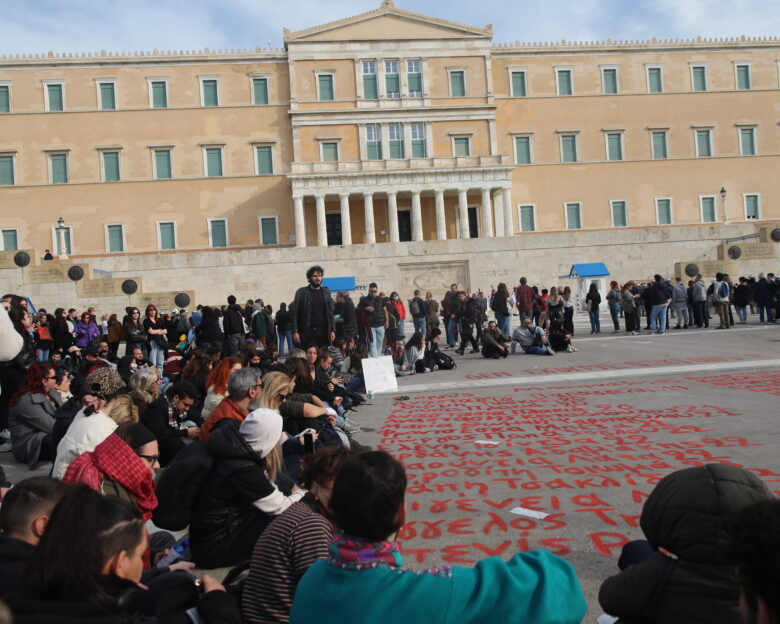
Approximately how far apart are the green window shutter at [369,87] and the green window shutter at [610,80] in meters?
15.1

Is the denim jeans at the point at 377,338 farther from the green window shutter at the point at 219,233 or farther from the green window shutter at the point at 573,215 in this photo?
the green window shutter at the point at 573,215

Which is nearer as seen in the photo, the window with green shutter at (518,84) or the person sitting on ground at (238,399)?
the person sitting on ground at (238,399)

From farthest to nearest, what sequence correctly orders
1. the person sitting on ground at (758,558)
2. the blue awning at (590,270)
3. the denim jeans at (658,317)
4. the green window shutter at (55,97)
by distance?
the green window shutter at (55,97) → the blue awning at (590,270) → the denim jeans at (658,317) → the person sitting on ground at (758,558)

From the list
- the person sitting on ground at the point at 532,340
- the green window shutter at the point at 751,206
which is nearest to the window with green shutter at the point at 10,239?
the person sitting on ground at the point at 532,340

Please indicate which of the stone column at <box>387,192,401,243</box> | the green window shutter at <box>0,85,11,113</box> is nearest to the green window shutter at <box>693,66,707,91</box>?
the stone column at <box>387,192,401,243</box>

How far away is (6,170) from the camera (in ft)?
129

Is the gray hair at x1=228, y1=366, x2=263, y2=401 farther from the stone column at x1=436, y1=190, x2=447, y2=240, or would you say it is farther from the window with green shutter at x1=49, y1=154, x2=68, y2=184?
the window with green shutter at x1=49, y1=154, x2=68, y2=184

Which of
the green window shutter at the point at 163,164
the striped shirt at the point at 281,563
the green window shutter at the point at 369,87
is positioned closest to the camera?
the striped shirt at the point at 281,563

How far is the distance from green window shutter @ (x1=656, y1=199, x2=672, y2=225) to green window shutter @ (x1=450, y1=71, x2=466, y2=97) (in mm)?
14821

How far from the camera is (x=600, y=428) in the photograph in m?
6.95

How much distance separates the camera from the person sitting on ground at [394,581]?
1.77 m

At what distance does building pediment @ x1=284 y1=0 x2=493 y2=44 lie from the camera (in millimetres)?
40438

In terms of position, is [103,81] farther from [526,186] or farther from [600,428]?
[600,428]

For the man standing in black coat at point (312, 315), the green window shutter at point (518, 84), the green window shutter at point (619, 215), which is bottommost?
the man standing in black coat at point (312, 315)
